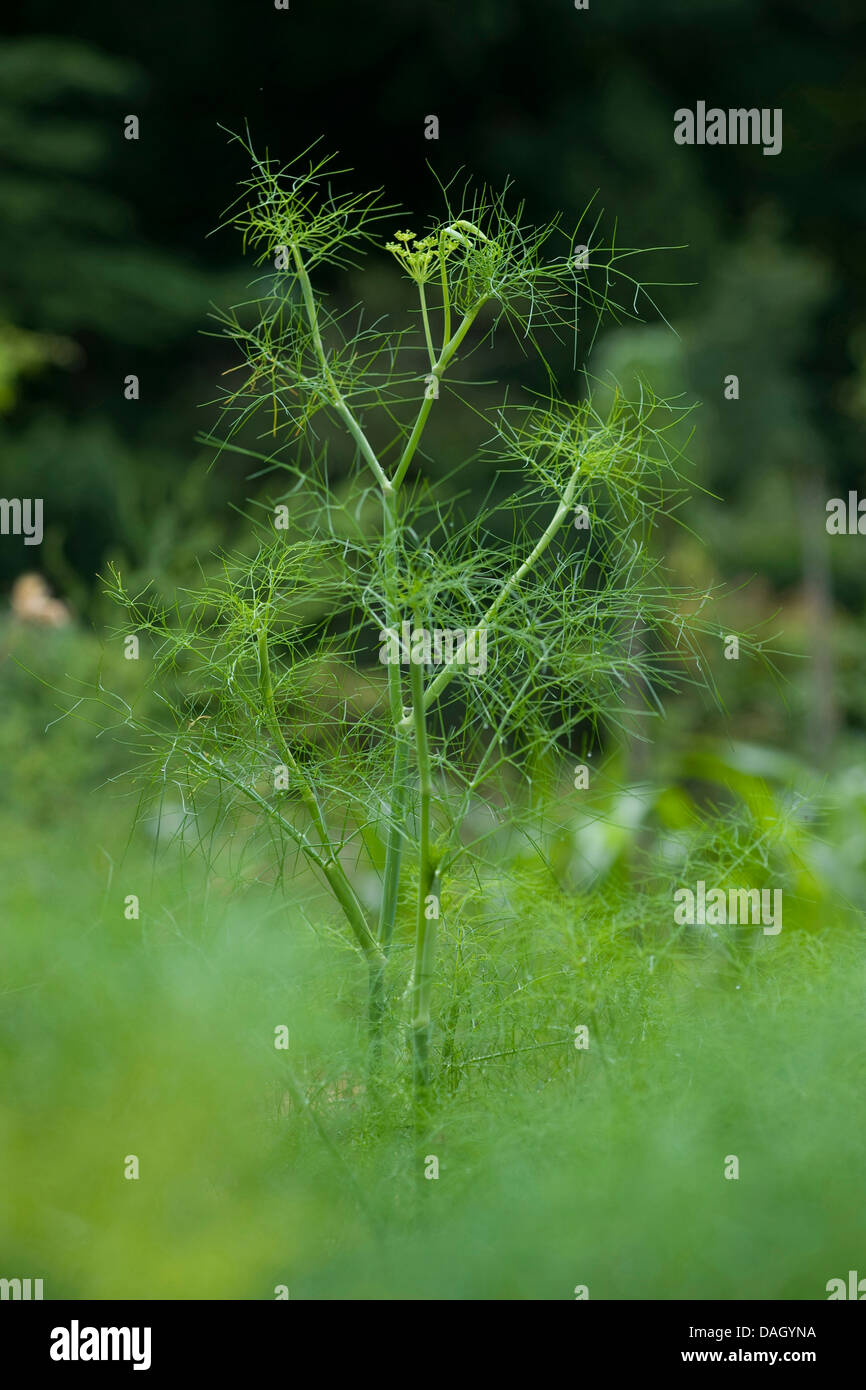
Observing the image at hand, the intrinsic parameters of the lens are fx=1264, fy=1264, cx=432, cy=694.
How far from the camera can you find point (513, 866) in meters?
1.02

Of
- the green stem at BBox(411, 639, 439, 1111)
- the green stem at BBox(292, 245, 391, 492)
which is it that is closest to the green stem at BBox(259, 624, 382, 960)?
the green stem at BBox(411, 639, 439, 1111)

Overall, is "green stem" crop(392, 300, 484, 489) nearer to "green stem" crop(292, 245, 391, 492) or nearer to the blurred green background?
"green stem" crop(292, 245, 391, 492)

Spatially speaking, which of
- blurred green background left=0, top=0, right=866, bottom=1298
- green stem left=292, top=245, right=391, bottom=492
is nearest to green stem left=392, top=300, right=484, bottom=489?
green stem left=292, top=245, right=391, bottom=492

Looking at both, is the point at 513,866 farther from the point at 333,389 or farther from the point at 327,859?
the point at 333,389

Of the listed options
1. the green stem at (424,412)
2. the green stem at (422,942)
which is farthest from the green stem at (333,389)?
the green stem at (422,942)

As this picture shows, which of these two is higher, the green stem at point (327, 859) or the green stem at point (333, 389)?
the green stem at point (333, 389)

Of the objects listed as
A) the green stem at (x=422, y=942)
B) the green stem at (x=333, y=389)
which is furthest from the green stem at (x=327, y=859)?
the green stem at (x=333, y=389)

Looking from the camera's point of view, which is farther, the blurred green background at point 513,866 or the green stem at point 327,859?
the green stem at point 327,859

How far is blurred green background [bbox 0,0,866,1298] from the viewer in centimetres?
57

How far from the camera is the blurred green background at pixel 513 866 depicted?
57 cm

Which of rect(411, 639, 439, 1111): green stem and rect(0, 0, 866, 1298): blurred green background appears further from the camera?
rect(411, 639, 439, 1111): green stem

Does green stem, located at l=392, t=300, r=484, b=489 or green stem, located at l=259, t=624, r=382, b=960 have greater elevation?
green stem, located at l=392, t=300, r=484, b=489

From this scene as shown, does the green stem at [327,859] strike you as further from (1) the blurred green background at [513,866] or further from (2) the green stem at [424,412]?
(2) the green stem at [424,412]

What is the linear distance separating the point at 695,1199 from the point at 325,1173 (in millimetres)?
215
